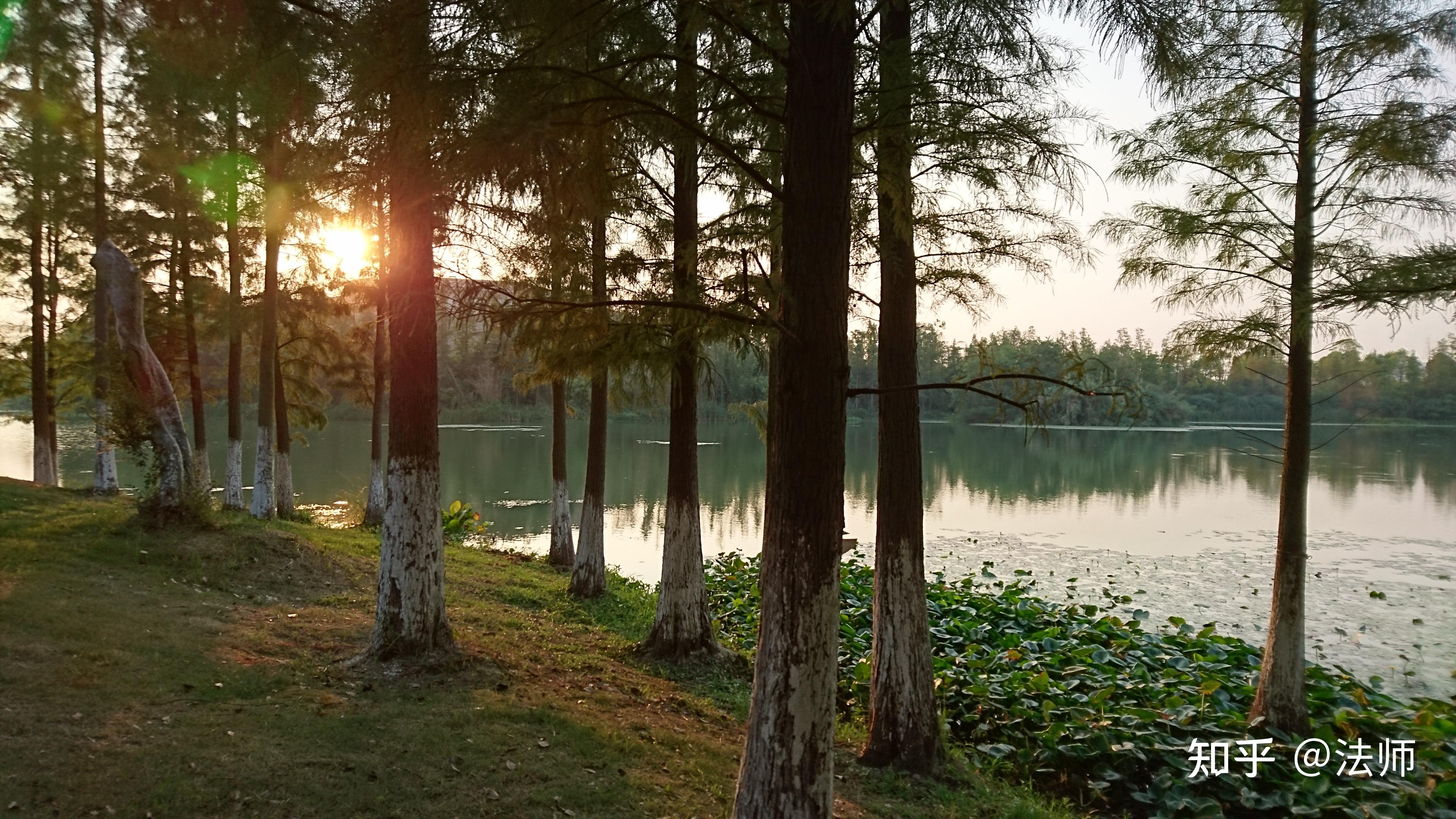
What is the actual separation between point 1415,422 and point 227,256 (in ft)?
259

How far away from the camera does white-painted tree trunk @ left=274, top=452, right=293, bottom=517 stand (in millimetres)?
15539

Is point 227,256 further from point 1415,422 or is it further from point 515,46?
point 1415,422

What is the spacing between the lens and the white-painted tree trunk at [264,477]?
14.4 metres

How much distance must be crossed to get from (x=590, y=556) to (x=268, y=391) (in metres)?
7.18

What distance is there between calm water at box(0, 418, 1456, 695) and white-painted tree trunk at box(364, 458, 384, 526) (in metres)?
3.00

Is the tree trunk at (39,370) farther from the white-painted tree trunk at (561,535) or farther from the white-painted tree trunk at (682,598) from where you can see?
the white-painted tree trunk at (682,598)

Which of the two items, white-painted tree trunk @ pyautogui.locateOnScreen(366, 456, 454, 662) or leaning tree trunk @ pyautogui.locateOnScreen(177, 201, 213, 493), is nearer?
white-painted tree trunk @ pyautogui.locateOnScreen(366, 456, 454, 662)

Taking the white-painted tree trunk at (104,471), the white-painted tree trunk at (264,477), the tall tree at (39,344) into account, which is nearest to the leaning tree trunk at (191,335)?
the white-painted tree trunk at (264,477)

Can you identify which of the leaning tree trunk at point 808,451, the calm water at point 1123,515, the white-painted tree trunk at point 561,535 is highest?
the leaning tree trunk at point 808,451

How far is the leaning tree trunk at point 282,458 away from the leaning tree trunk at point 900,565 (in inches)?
519

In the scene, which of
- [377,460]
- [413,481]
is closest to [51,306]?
[377,460]

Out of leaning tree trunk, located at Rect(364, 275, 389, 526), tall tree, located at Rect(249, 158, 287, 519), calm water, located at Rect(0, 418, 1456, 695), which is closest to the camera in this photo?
Result: calm water, located at Rect(0, 418, 1456, 695)

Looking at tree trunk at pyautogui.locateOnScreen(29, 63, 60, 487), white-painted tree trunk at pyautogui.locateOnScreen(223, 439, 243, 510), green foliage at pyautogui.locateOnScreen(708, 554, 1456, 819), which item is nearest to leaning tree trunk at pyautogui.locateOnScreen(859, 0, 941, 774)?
green foliage at pyautogui.locateOnScreen(708, 554, 1456, 819)

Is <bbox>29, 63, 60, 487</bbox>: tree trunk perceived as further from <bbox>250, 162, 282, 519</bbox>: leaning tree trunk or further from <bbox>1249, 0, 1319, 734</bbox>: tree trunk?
<bbox>1249, 0, 1319, 734</bbox>: tree trunk
